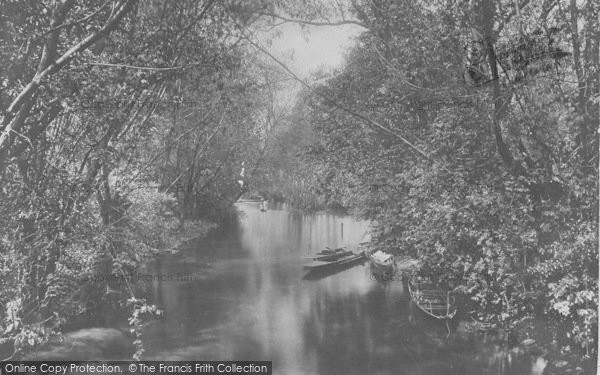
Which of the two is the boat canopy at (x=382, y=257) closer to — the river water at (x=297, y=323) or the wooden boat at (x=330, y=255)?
the river water at (x=297, y=323)

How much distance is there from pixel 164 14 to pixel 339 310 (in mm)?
9423

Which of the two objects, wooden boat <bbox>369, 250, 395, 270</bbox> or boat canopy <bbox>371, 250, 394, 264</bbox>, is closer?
wooden boat <bbox>369, 250, 395, 270</bbox>

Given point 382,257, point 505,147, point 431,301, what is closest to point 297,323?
point 431,301

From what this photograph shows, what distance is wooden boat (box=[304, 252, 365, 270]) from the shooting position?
1800cm

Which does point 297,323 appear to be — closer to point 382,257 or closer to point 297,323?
point 297,323

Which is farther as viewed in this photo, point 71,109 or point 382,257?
point 382,257

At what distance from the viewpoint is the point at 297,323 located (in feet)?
37.7

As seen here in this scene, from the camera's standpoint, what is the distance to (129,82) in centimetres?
517

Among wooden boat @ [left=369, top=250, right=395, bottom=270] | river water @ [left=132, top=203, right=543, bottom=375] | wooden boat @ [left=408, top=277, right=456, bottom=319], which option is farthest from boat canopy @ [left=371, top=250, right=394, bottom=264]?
wooden boat @ [left=408, top=277, right=456, bottom=319]

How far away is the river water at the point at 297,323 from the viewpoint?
360 inches

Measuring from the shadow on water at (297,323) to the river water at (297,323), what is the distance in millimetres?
22

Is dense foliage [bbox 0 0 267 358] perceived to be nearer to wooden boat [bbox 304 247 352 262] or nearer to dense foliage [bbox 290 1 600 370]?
dense foliage [bbox 290 1 600 370]

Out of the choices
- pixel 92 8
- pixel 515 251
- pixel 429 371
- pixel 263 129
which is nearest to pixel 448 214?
pixel 515 251

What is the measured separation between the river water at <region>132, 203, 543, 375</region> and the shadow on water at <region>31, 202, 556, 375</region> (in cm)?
2
